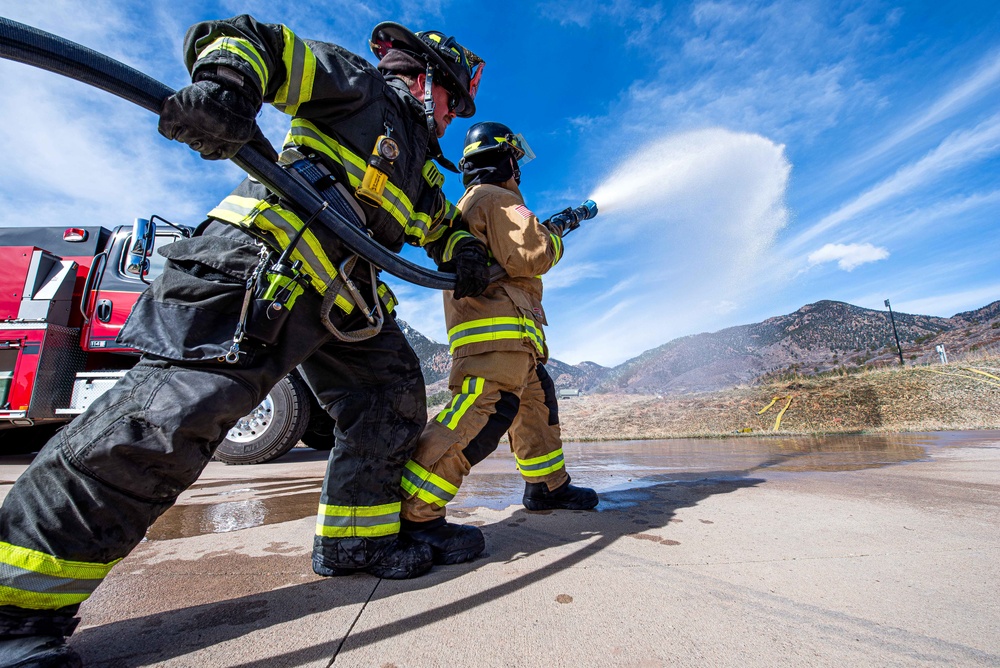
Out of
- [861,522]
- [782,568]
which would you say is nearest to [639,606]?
[782,568]

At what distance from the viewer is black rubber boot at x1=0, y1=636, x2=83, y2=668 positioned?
84cm

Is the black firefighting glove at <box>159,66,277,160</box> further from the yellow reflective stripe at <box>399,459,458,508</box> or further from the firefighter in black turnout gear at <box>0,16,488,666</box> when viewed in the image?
the yellow reflective stripe at <box>399,459,458,508</box>

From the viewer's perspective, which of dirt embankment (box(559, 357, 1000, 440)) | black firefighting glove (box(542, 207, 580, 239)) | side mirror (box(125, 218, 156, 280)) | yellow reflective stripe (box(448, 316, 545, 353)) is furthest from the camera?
dirt embankment (box(559, 357, 1000, 440))

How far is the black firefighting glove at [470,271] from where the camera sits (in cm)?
198

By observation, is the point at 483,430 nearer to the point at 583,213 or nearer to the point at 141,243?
the point at 583,213

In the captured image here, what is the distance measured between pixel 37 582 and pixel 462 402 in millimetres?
1296

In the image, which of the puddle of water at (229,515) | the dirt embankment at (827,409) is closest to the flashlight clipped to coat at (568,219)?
the puddle of water at (229,515)

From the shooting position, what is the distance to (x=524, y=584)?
1.32 meters

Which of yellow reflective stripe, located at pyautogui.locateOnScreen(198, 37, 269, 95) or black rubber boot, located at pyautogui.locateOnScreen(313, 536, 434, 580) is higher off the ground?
yellow reflective stripe, located at pyautogui.locateOnScreen(198, 37, 269, 95)

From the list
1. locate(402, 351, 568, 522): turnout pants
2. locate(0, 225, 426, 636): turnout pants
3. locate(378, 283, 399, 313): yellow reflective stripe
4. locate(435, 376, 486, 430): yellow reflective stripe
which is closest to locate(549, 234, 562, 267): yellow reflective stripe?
locate(402, 351, 568, 522): turnout pants

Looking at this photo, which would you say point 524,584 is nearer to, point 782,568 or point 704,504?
point 782,568

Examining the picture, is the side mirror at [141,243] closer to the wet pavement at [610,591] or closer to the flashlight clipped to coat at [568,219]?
the wet pavement at [610,591]

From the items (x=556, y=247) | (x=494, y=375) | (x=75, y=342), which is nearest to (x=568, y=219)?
(x=556, y=247)

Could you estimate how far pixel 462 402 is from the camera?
194 cm
